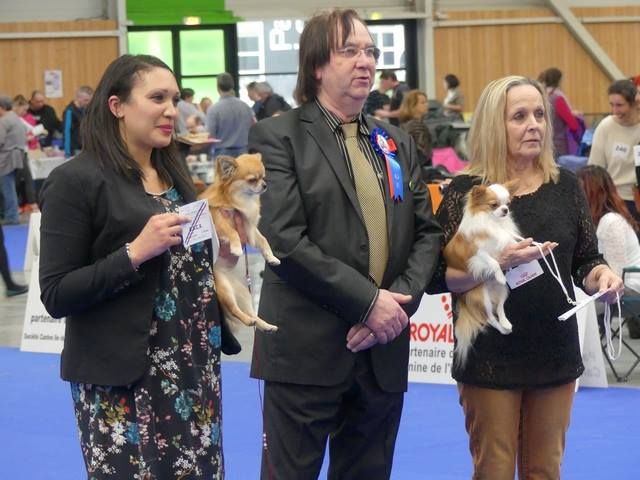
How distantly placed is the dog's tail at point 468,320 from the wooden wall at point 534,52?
22.1m

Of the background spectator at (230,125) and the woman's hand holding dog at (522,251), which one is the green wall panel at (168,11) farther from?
the woman's hand holding dog at (522,251)

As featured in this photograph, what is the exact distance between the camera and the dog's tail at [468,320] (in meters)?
3.52

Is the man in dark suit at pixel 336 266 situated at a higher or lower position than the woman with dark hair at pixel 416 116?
lower

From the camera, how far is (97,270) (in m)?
2.85

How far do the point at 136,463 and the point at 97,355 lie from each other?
29 centimetres

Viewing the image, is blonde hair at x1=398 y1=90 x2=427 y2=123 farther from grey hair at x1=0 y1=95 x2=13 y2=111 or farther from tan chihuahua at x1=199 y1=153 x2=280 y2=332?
tan chihuahua at x1=199 y1=153 x2=280 y2=332

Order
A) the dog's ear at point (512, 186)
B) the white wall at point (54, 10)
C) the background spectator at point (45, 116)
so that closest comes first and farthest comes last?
the dog's ear at point (512, 186)
the background spectator at point (45, 116)
the white wall at point (54, 10)

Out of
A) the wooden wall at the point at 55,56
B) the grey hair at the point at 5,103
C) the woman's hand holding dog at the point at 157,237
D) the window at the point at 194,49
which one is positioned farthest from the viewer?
the window at the point at 194,49

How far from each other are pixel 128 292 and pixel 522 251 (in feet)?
3.79

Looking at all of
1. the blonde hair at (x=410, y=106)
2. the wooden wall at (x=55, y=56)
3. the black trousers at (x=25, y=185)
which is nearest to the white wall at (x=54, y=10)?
the wooden wall at (x=55, y=56)

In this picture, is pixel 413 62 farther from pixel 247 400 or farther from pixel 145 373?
pixel 145 373

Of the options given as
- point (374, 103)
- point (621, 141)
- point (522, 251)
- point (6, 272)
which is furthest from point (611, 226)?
point (374, 103)

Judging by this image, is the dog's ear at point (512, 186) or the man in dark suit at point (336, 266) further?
the dog's ear at point (512, 186)

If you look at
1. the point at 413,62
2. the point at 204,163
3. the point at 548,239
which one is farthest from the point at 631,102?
the point at 413,62
